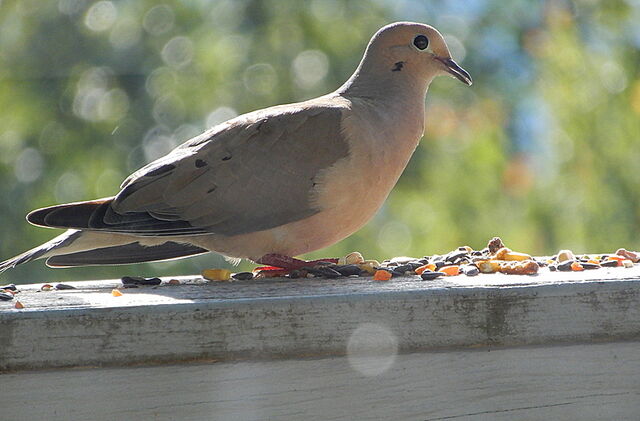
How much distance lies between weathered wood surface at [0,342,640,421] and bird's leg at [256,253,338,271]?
98 cm

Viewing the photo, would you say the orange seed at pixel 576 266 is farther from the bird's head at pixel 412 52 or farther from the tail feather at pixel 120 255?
the tail feather at pixel 120 255

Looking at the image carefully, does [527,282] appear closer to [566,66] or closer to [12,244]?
[566,66]

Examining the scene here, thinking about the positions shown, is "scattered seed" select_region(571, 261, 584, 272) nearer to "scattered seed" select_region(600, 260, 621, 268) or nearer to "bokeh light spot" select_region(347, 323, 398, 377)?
"scattered seed" select_region(600, 260, 621, 268)

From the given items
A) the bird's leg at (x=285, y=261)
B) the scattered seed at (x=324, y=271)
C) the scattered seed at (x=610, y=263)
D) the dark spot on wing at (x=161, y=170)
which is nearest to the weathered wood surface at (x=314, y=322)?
the scattered seed at (x=610, y=263)

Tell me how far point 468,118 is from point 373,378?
553 cm

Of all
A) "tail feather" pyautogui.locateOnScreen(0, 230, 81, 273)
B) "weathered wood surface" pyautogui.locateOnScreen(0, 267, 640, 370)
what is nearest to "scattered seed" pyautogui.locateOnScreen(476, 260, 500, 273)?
"weathered wood surface" pyautogui.locateOnScreen(0, 267, 640, 370)

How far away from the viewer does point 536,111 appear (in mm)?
6273

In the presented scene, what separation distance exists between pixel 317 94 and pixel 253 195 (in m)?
4.82

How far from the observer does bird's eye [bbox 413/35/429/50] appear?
3.84 meters

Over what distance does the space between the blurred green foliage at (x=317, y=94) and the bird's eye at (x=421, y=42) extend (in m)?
2.27

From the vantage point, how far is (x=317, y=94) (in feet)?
26.4

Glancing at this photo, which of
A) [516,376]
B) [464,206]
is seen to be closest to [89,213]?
[516,376]

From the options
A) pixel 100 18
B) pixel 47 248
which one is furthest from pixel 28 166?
pixel 47 248

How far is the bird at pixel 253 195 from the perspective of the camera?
3.27m
